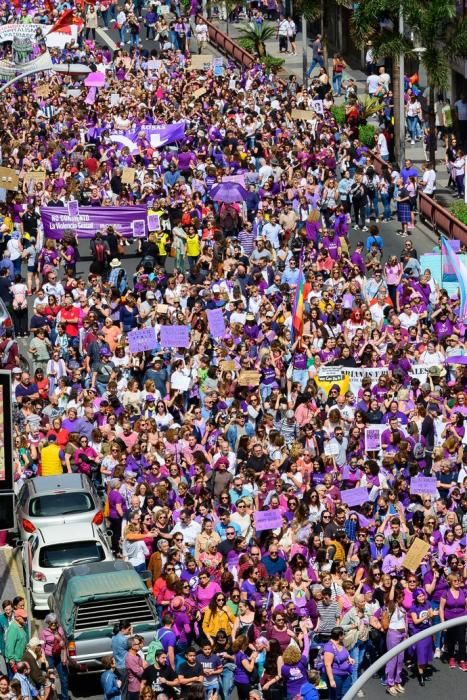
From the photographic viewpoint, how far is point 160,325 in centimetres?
3155

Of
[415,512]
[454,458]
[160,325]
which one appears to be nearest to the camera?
[415,512]

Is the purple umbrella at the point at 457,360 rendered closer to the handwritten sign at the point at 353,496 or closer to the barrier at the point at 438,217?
the handwritten sign at the point at 353,496

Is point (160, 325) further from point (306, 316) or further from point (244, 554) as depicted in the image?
point (244, 554)

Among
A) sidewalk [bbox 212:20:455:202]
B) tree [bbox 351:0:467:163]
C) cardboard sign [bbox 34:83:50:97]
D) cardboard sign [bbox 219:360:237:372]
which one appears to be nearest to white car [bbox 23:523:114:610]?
cardboard sign [bbox 219:360:237:372]

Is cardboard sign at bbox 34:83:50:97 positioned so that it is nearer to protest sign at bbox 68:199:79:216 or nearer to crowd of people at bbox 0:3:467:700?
crowd of people at bbox 0:3:467:700

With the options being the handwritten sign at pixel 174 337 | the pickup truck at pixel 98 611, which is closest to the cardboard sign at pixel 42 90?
the handwritten sign at pixel 174 337

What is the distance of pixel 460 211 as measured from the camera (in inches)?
1649

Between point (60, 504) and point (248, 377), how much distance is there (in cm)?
453

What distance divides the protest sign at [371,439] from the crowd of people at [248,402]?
5 centimetres

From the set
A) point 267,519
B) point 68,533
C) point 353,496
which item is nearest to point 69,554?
point 68,533

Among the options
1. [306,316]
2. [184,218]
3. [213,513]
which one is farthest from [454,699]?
[184,218]

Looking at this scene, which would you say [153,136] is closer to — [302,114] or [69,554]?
[302,114]

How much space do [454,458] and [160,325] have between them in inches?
254

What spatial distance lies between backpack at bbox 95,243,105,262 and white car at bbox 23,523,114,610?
12336mm
